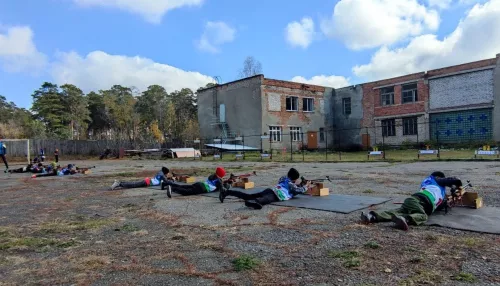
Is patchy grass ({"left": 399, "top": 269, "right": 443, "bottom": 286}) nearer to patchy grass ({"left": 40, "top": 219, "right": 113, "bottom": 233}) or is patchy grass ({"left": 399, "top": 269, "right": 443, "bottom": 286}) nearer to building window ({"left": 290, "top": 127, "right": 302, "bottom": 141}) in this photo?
patchy grass ({"left": 40, "top": 219, "right": 113, "bottom": 233})

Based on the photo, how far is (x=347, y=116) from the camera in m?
37.7

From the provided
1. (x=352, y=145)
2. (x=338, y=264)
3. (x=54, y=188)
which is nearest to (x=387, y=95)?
(x=352, y=145)

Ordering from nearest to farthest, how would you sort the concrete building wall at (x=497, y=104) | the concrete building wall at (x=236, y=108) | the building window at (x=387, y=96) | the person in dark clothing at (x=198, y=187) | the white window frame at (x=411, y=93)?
the person in dark clothing at (x=198, y=187)
the concrete building wall at (x=497, y=104)
the white window frame at (x=411, y=93)
the concrete building wall at (x=236, y=108)
the building window at (x=387, y=96)

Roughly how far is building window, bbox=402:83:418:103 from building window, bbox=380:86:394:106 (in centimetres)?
119

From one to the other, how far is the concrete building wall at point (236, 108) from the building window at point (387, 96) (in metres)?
12.0

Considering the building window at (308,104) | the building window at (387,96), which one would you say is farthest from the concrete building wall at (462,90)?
the building window at (308,104)

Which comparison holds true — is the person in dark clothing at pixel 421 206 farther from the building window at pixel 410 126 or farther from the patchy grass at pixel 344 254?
the building window at pixel 410 126

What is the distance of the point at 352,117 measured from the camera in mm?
37188

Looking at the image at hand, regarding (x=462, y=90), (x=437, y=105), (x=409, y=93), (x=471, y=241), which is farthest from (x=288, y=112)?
(x=471, y=241)

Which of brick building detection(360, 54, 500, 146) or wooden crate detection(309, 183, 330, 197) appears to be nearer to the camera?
wooden crate detection(309, 183, 330, 197)

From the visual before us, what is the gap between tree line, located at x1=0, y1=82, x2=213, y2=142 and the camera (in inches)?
1748

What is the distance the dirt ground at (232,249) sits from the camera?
3.40 metres

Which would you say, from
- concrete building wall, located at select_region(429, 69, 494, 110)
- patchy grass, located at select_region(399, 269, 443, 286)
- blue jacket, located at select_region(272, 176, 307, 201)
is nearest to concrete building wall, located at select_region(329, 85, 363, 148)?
concrete building wall, located at select_region(429, 69, 494, 110)

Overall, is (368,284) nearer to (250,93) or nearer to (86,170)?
(86,170)
